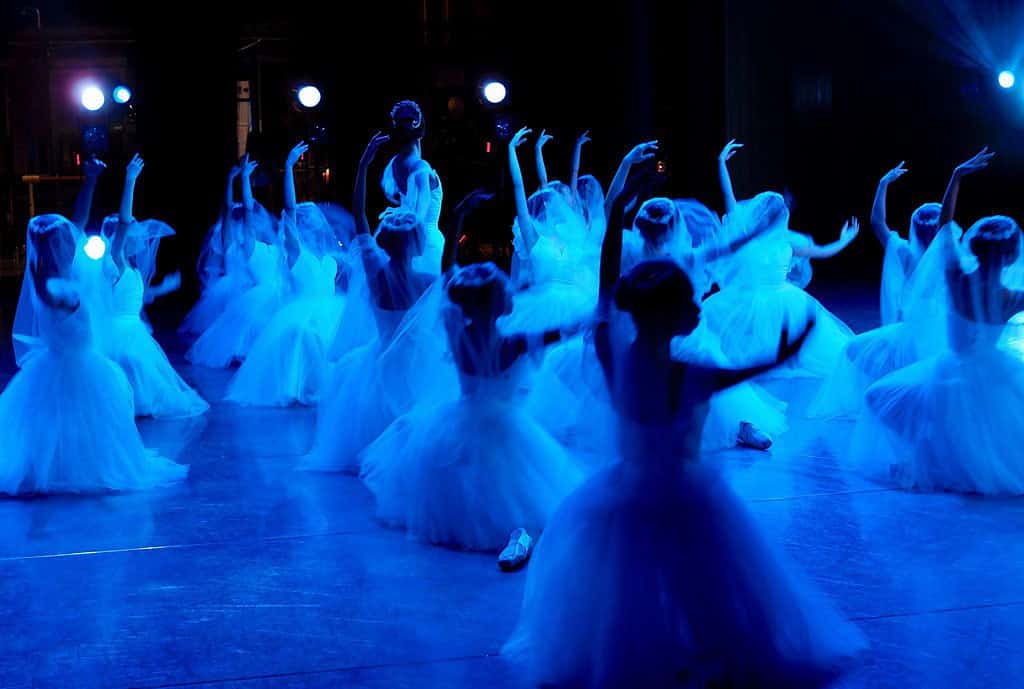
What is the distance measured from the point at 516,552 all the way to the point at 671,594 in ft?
4.56

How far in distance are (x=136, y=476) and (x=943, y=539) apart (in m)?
3.58

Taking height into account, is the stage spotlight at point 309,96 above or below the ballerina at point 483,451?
above

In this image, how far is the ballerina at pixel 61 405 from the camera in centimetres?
533

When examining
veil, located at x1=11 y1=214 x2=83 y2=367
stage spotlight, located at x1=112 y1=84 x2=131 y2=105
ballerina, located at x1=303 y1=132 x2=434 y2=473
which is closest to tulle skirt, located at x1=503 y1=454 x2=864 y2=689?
ballerina, located at x1=303 y1=132 x2=434 y2=473

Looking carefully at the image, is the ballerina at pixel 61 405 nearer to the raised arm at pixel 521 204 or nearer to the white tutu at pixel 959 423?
the raised arm at pixel 521 204

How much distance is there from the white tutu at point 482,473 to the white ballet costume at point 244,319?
4.84 m

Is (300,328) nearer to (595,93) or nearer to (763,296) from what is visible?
(763,296)

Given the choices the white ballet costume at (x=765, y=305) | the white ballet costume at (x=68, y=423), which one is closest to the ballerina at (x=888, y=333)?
the white ballet costume at (x=765, y=305)

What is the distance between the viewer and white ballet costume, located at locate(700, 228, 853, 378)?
7973 mm

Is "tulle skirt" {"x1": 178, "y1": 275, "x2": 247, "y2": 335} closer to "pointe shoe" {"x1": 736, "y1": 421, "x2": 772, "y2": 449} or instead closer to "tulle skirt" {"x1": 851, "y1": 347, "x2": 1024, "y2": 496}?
"pointe shoe" {"x1": 736, "y1": 421, "x2": 772, "y2": 449}

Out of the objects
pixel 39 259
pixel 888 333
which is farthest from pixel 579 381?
pixel 39 259

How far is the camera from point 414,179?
7387 mm

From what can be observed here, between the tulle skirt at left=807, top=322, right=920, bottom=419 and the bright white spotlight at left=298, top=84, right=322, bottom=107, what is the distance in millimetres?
9382

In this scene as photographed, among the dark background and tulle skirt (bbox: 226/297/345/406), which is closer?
tulle skirt (bbox: 226/297/345/406)
